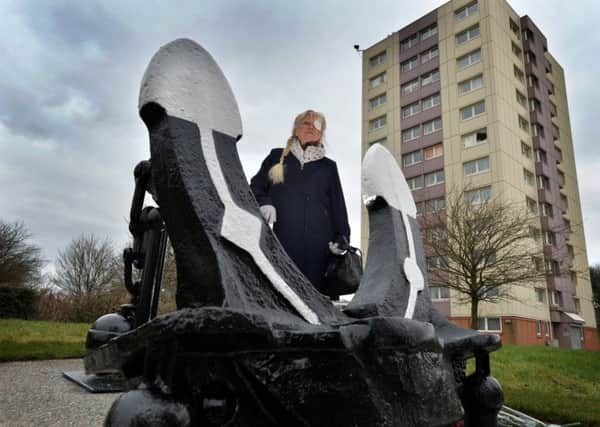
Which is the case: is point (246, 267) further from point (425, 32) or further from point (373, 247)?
point (425, 32)

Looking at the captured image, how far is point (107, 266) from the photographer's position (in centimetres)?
2767

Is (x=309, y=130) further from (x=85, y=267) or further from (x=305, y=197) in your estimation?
(x=85, y=267)

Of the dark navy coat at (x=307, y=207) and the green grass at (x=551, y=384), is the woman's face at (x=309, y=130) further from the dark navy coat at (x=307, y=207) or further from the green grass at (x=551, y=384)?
the green grass at (x=551, y=384)

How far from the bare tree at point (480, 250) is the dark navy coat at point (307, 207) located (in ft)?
35.1

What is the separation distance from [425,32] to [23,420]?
30.3 m

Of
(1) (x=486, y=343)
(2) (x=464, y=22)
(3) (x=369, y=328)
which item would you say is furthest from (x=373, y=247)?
(2) (x=464, y=22)

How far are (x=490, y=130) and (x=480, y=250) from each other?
42.7 feet

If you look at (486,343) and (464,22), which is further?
(464,22)

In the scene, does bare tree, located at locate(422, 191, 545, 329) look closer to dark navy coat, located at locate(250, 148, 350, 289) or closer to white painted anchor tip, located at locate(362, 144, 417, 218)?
dark navy coat, located at locate(250, 148, 350, 289)

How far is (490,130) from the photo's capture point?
23.3 meters

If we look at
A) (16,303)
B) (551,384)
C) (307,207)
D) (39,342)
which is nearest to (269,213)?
(307,207)

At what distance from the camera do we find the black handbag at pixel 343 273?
1915 millimetres

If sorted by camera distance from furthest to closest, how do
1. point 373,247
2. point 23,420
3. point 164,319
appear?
point 23,420 → point 373,247 → point 164,319

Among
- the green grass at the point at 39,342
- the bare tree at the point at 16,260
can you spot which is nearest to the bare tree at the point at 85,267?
the bare tree at the point at 16,260
